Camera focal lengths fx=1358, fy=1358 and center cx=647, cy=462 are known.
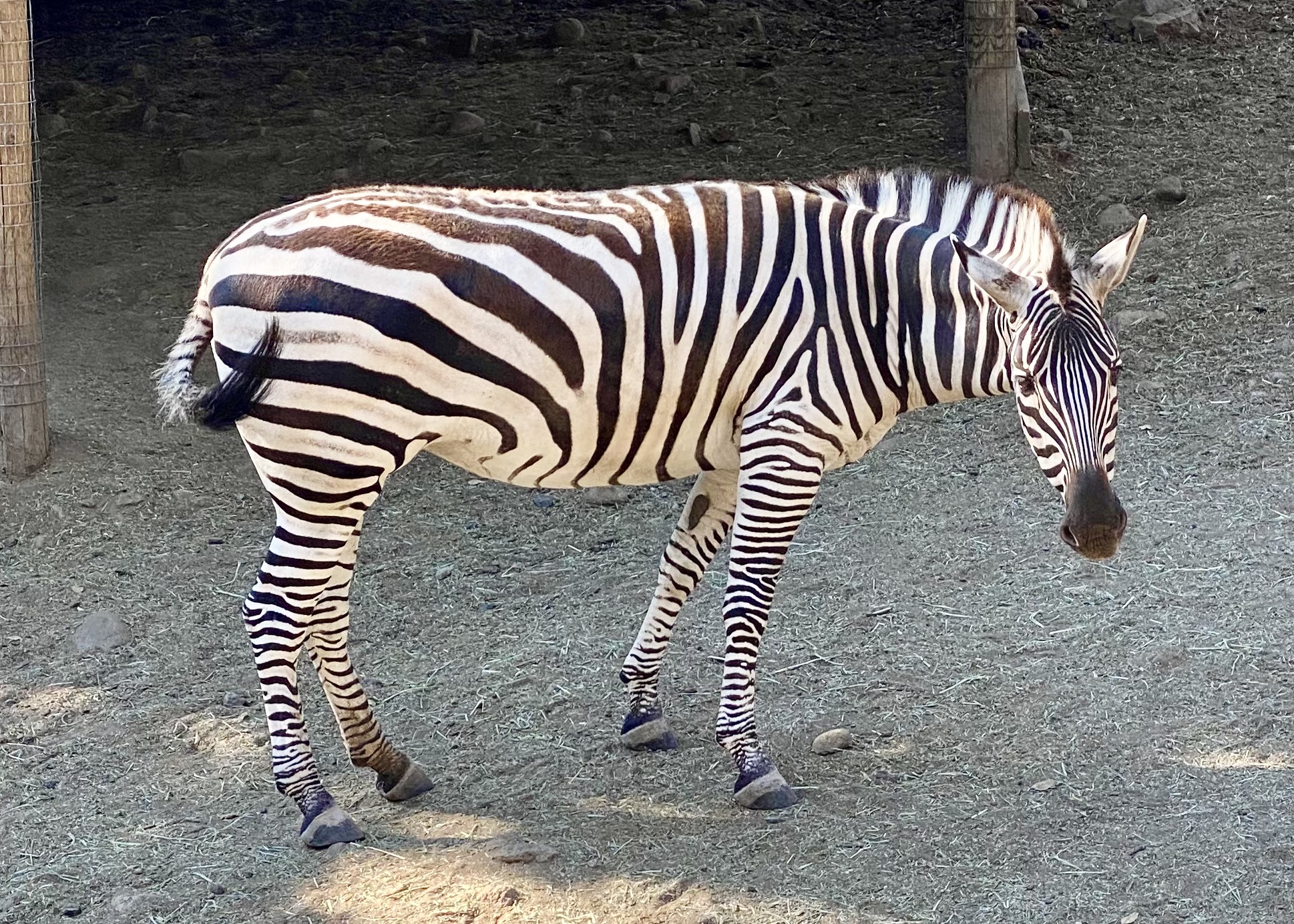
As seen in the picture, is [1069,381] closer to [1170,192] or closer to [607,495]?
[607,495]

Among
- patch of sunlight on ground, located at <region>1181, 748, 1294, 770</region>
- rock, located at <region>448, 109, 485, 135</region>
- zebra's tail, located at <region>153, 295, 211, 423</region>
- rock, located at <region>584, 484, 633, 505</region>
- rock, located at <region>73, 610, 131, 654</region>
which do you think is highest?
zebra's tail, located at <region>153, 295, 211, 423</region>

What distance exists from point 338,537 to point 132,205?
603cm

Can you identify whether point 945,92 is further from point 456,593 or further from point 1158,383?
point 456,593

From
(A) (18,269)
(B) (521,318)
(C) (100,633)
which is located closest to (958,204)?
(B) (521,318)

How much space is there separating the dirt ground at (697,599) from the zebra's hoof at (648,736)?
8 centimetres

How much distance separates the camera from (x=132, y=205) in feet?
30.2

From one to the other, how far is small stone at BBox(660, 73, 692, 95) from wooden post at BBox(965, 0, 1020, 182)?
8.47 feet

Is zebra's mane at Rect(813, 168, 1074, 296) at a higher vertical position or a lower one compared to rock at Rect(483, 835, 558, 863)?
higher

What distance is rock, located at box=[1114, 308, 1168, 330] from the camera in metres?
7.80

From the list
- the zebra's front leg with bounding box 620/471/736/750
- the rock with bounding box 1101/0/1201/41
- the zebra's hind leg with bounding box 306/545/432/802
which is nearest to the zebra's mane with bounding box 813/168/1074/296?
the zebra's front leg with bounding box 620/471/736/750

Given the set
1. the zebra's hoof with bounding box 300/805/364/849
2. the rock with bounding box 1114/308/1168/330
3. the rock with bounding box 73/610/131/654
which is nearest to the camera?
the zebra's hoof with bounding box 300/805/364/849

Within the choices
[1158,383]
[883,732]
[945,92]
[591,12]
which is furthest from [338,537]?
[591,12]

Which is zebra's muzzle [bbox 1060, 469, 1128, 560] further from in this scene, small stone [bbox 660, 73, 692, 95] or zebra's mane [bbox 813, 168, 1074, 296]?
small stone [bbox 660, 73, 692, 95]

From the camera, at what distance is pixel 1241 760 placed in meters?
4.58
